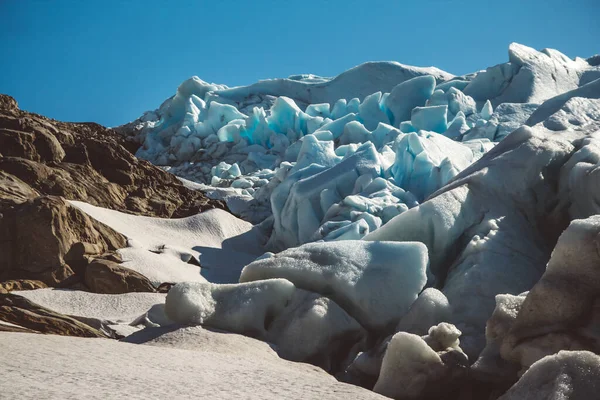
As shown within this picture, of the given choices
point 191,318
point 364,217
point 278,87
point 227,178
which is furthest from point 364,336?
point 278,87

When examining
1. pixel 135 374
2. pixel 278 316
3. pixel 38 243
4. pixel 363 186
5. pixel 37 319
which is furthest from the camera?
pixel 363 186

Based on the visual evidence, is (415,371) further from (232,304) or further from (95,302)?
(95,302)

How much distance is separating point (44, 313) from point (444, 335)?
2276 mm

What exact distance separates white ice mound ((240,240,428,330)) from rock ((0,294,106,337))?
1.22 m

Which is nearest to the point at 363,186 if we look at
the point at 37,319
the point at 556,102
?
the point at 556,102

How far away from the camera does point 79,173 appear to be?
452 inches

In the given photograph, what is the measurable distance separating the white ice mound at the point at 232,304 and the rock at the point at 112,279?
134 inches

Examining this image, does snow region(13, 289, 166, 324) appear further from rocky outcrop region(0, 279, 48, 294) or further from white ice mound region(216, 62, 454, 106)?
white ice mound region(216, 62, 454, 106)

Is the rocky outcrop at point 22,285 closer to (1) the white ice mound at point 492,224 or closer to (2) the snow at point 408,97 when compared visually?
(1) the white ice mound at point 492,224

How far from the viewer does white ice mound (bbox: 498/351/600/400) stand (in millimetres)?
2350

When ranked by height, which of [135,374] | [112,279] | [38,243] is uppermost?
[38,243]

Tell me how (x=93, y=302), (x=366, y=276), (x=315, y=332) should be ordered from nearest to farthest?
1. (x=315, y=332)
2. (x=366, y=276)
3. (x=93, y=302)

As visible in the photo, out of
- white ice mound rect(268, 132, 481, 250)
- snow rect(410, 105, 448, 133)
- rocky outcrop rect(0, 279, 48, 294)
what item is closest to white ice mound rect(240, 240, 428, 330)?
rocky outcrop rect(0, 279, 48, 294)

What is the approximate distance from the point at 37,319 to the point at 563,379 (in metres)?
2.87
